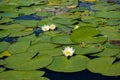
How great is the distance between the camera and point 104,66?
1.94m

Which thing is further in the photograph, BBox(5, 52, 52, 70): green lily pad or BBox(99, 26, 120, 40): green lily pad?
BBox(99, 26, 120, 40): green lily pad

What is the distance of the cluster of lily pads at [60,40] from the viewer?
6.49 ft

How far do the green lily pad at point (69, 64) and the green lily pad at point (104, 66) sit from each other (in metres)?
0.06

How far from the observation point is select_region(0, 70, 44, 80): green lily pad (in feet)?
6.05

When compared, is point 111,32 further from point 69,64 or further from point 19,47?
point 19,47

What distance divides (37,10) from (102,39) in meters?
1.39

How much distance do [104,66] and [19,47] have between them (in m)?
0.83

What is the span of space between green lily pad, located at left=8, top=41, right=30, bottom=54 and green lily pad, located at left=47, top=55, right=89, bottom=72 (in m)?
0.36

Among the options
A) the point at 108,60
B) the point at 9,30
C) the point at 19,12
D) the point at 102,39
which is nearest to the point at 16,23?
the point at 9,30

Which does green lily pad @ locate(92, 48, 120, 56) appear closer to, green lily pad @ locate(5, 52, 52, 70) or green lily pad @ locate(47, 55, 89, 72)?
green lily pad @ locate(47, 55, 89, 72)

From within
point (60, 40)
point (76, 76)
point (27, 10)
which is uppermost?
point (27, 10)

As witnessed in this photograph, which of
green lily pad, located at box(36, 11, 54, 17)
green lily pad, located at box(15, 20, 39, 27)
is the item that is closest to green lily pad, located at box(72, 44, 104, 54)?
green lily pad, located at box(15, 20, 39, 27)

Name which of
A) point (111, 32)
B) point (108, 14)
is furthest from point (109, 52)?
point (108, 14)

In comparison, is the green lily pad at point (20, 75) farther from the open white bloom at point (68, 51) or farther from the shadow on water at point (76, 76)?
the open white bloom at point (68, 51)
